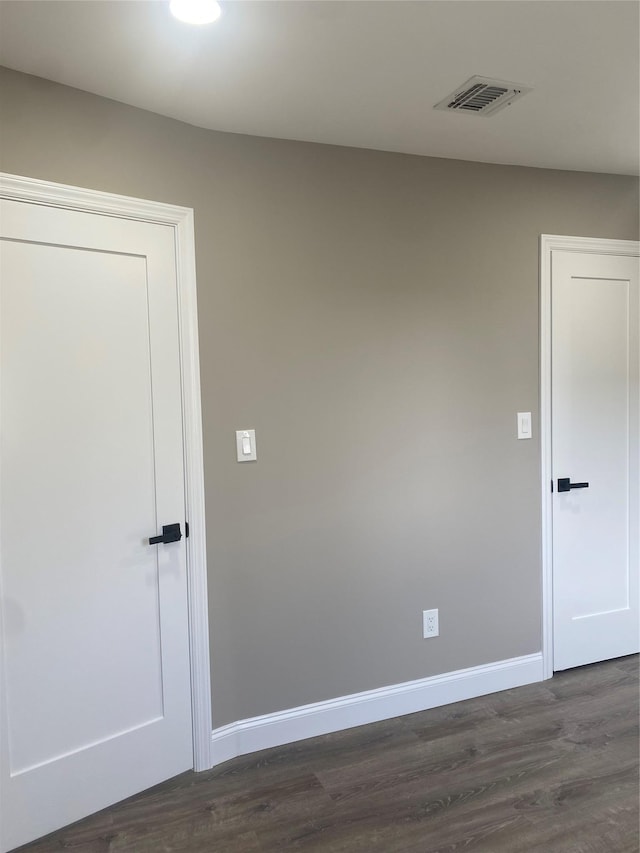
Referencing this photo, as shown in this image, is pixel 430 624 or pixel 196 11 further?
pixel 430 624

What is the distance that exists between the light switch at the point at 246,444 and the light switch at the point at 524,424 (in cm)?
134

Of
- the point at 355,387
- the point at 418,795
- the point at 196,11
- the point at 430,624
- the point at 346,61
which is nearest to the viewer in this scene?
the point at 196,11

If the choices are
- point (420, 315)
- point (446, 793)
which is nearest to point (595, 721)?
point (446, 793)

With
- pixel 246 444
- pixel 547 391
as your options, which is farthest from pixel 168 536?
pixel 547 391

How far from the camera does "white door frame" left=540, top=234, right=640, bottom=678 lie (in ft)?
9.68

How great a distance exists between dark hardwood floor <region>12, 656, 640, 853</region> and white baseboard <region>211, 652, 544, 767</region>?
5cm

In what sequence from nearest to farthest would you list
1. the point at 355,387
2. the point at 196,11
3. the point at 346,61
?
the point at 196,11
the point at 346,61
the point at 355,387

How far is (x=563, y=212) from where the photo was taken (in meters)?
2.98

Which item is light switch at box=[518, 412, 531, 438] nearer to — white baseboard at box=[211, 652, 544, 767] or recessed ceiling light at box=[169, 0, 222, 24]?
white baseboard at box=[211, 652, 544, 767]

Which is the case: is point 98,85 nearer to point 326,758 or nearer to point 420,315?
point 420,315

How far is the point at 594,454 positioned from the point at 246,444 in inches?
73.2

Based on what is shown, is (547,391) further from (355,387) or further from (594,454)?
(355,387)

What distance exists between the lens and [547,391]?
2.97 m

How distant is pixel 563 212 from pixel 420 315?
98 centimetres
